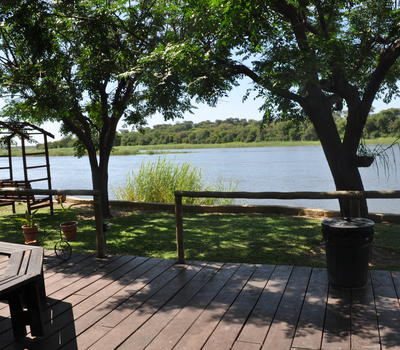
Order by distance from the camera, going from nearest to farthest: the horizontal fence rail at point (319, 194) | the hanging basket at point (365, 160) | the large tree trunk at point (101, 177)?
the horizontal fence rail at point (319, 194), the hanging basket at point (365, 160), the large tree trunk at point (101, 177)

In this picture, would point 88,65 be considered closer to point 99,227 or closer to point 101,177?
point 101,177

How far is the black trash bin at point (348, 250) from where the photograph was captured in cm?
386

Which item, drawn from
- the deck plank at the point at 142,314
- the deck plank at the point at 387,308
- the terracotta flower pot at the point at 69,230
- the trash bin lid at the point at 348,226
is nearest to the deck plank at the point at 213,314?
the deck plank at the point at 142,314

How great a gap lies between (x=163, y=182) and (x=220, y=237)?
491 centimetres

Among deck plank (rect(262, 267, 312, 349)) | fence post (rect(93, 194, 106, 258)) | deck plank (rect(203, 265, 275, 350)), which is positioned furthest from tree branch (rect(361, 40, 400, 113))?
fence post (rect(93, 194, 106, 258))

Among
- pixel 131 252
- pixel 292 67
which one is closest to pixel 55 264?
pixel 131 252

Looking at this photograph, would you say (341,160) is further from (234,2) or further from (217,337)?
(217,337)

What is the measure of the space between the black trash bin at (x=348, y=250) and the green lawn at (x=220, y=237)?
1.70m

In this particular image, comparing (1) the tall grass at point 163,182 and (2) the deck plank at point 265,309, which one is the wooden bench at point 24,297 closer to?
(2) the deck plank at point 265,309

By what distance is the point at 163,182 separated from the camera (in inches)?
474

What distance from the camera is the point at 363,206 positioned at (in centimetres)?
650

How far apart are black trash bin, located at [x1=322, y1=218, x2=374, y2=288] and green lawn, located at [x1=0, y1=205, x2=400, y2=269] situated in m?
1.70

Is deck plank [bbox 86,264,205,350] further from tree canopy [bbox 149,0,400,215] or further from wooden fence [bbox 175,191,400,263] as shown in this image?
tree canopy [bbox 149,0,400,215]

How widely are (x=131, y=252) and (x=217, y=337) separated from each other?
358 cm
